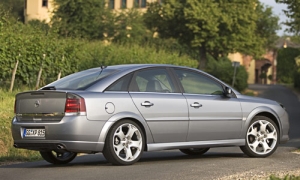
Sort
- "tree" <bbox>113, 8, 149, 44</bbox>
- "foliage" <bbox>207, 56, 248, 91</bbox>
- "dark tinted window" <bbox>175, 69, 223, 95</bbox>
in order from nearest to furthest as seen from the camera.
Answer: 1. "dark tinted window" <bbox>175, 69, 223, 95</bbox>
2. "foliage" <bbox>207, 56, 248, 91</bbox>
3. "tree" <bbox>113, 8, 149, 44</bbox>

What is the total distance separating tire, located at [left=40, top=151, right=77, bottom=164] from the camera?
1287cm

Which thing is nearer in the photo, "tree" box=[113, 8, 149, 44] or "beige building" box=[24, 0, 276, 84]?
"tree" box=[113, 8, 149, 44]

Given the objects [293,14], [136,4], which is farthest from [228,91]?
[136,4]

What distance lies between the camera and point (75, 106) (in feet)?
38.4

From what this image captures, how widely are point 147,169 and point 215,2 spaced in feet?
201

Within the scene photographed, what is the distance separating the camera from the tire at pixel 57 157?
42.2 ft

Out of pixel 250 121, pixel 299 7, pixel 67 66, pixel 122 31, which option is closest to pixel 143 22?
pixel 122 31

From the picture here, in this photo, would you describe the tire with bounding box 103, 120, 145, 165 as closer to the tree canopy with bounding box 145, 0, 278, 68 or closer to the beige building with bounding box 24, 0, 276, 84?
the tree canopy with bounding box 145, 0, 278, 68

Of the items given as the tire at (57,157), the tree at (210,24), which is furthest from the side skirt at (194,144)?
the tree at (210,24)

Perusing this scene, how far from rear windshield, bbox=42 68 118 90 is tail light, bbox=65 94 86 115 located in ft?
1.47

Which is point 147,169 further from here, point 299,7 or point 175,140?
point 299,7

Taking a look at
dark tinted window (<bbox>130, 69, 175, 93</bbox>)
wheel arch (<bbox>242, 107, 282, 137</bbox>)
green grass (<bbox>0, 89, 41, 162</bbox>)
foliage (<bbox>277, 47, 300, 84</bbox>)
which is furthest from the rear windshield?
foliage (<bbox>277, 47, 300, 84</bbox>)

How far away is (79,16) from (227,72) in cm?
1225

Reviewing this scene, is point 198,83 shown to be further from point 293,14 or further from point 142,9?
point 142,9
